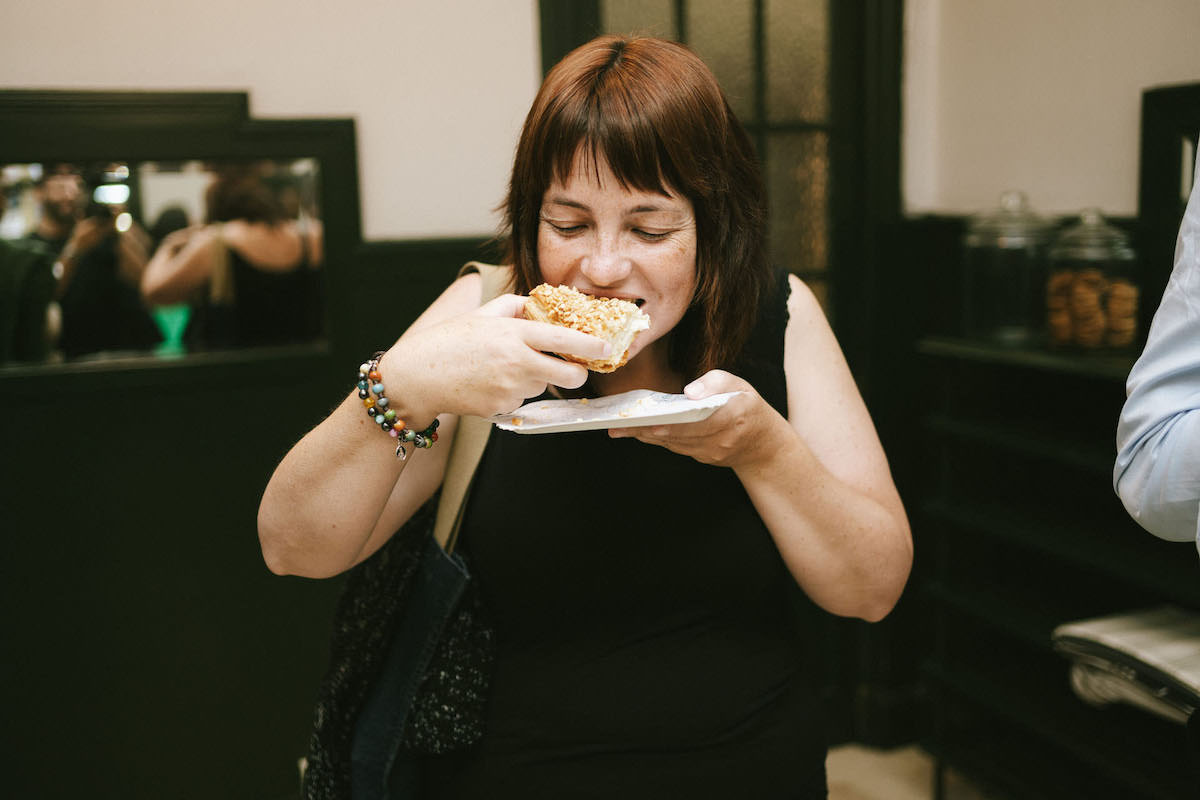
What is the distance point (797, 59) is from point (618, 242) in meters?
2.00

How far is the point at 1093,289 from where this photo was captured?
2.28m

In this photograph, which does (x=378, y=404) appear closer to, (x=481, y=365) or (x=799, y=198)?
(x=481, y=365)

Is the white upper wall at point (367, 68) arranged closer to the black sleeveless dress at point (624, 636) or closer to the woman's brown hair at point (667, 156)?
the woman's brown hair at point (667, 156)

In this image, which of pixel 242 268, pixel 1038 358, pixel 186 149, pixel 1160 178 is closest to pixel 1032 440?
pixel 1038 358

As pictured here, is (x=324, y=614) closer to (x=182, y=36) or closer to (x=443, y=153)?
(x=443, y=153)

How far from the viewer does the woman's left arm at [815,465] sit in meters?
1.21

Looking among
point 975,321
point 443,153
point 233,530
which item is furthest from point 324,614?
Answer: point 975,321

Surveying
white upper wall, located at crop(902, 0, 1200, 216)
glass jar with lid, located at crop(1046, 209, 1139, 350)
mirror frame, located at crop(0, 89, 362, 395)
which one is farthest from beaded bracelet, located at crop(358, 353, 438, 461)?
white upper wall, located at crop(902, 0, 1200, 216)

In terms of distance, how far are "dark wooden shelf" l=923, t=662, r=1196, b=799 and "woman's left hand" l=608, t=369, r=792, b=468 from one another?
55.6 inches

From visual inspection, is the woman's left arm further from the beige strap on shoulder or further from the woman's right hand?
the beige strap on shoulder

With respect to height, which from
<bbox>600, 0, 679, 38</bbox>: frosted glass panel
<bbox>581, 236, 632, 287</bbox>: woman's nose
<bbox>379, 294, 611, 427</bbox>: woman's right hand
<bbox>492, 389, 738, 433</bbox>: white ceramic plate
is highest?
<bbox>600, 0, 679, 38</bbox>: frosted glass panel

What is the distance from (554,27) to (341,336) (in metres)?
1.00

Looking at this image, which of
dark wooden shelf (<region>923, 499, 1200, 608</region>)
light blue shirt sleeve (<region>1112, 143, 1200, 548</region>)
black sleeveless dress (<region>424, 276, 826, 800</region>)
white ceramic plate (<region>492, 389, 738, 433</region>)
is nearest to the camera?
light blue shirt sleeve (<region>1112, 143, 1200, 548</region>)

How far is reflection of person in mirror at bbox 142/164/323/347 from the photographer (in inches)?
96.9
